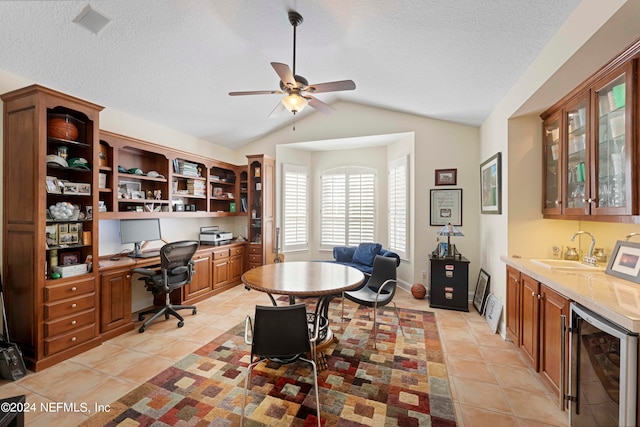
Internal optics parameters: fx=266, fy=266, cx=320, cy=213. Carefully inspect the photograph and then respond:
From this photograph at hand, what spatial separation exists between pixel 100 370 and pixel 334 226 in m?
4.13

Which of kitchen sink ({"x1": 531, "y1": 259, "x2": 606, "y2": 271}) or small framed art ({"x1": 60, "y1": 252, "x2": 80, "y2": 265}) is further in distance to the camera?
small framed art ({"x1": 60, "y1": 252, "x2": 80, "y2": 265})

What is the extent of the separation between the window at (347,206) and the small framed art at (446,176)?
1.33m

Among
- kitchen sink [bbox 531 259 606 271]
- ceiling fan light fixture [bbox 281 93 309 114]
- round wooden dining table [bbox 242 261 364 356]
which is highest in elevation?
ceiling fan light fixture [bbox 281 93 309 114]

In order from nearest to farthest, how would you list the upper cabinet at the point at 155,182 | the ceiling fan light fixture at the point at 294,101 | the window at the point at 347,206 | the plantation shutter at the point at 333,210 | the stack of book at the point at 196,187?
1. the ceiling fan light fixture at the point at 294,101
2. the upper cabinet at the point at 155,182
3. the stack of book at the point at 196,187
4. the window at the point at 347,206
5. the plantation shutter at the point at 333,210

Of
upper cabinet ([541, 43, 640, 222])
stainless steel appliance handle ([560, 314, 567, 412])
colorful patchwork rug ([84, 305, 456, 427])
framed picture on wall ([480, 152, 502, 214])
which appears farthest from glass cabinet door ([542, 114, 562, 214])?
colorful patchwork rug ([84, 305, 456, 427])

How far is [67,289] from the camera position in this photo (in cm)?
254

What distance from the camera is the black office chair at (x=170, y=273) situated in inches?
125

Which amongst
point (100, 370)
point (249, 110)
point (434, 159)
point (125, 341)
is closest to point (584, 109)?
point (434, 159)

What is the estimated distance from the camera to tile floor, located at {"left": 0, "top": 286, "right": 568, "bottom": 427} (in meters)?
1.86

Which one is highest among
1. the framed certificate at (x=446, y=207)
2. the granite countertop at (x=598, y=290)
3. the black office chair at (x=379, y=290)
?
the framed certificate at (x=446, y=207)

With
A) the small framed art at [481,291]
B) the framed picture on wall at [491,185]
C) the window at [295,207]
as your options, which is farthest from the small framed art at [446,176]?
the window at [295,207]

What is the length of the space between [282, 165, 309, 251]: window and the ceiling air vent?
3.45m

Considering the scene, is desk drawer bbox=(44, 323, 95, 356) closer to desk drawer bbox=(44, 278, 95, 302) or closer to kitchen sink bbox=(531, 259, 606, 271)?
desk drawer bbox=(44, 278, 95, 302)

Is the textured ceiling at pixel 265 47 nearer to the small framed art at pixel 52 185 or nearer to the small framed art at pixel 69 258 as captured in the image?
the small framed art at pixel 52 185
